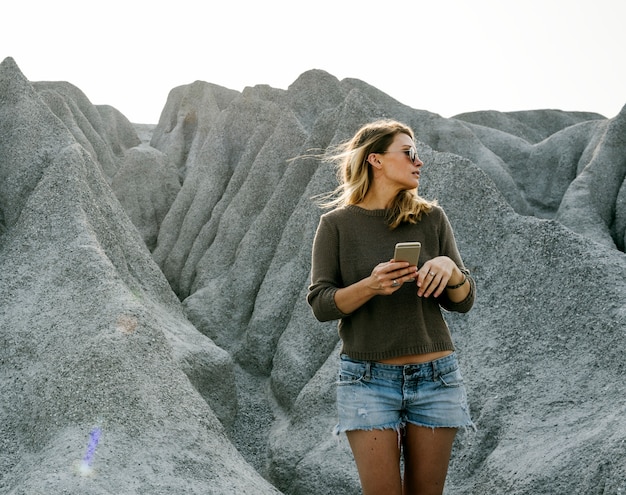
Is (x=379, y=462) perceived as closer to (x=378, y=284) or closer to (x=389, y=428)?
(x=389, y=428)

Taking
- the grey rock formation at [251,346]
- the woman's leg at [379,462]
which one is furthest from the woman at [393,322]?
the grey rock formation at [251,346]

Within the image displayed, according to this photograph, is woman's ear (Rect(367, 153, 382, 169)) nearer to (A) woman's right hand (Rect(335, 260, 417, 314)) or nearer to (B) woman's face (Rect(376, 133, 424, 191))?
(B) woman's face (Rect(376, 133, 424, 191))

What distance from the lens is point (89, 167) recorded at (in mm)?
8211

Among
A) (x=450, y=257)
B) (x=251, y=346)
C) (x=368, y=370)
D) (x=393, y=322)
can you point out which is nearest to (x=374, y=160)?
(x=450, y=257)

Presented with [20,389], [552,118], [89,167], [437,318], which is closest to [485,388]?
[437,318]

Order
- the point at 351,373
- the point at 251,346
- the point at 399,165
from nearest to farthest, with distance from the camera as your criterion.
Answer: the point at 351,373, the point at 399,165, the point at 251,346

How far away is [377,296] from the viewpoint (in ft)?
10.4

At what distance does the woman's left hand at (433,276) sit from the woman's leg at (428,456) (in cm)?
64

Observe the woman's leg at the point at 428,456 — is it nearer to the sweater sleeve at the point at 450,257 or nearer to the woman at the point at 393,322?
the woman at the point at 393,322

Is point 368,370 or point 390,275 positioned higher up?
point 390,275

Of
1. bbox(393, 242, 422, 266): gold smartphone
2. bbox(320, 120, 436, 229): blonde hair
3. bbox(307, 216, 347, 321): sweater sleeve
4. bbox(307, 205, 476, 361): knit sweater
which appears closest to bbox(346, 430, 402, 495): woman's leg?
bbox(307, 205, 476, 361): knit sweater

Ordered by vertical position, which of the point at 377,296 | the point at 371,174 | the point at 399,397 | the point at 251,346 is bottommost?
the point at 251,346

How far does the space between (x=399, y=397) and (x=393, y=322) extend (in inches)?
13.6

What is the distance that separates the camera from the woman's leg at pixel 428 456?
3.09 metres
